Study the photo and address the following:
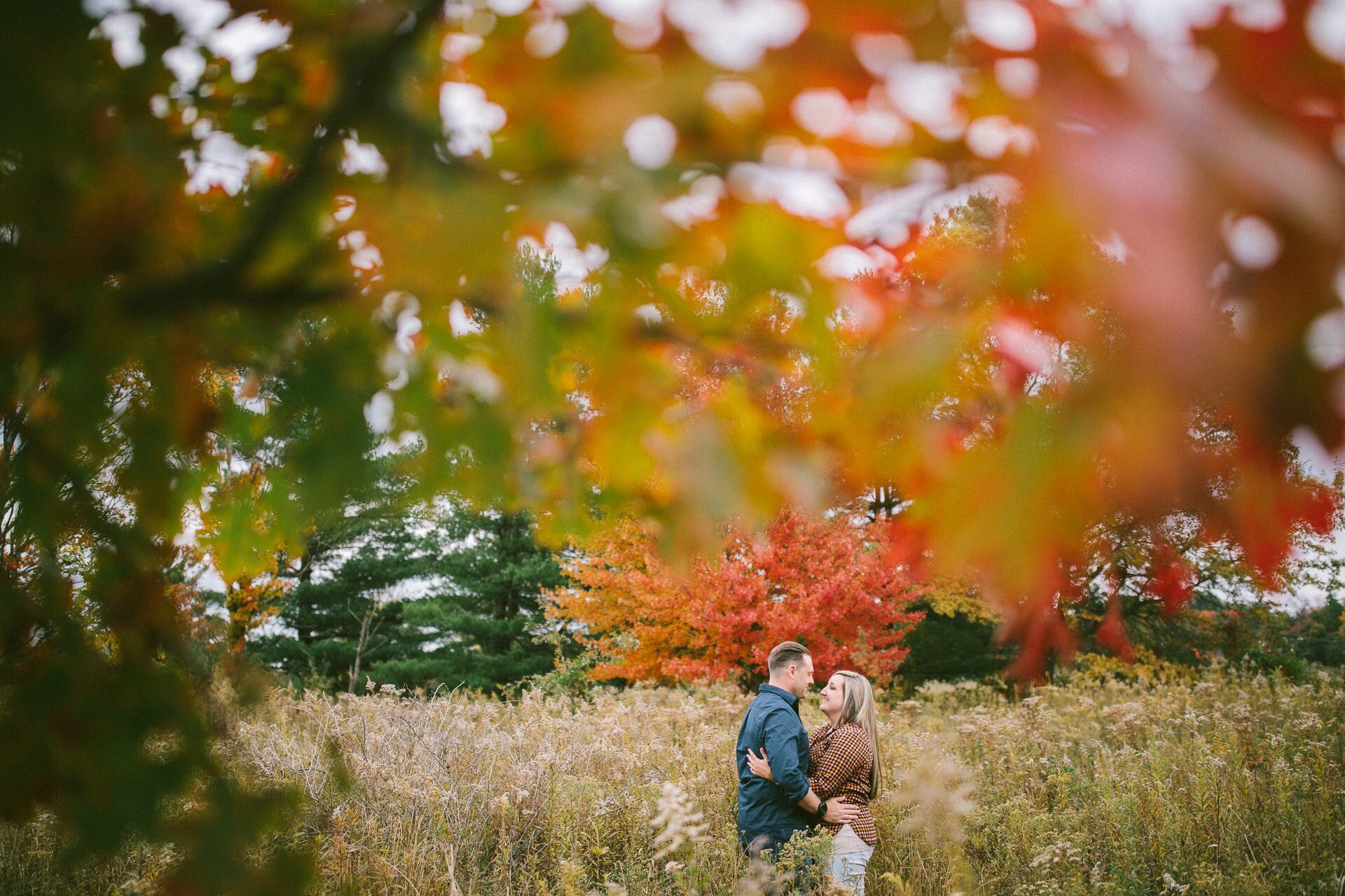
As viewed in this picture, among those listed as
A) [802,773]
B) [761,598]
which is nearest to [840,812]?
[802,773]

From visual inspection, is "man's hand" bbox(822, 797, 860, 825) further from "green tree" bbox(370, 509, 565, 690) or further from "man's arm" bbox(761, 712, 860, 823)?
"green tree" bbox(370, 509, 565, 690)

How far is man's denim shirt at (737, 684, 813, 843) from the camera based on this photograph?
10.7ft

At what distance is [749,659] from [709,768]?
354cm

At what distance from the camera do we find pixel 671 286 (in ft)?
3.18

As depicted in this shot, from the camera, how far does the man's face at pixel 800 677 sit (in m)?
3.67

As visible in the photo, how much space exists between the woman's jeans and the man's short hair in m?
0.86

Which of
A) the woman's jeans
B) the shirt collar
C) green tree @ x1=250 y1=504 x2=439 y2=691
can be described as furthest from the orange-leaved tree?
green tree @ x1=250 y1=504 x2=439 y2=691

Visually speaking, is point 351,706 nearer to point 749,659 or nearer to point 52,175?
point 749,659

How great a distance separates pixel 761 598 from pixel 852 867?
4.85 m

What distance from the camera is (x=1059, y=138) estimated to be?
47 centimetres

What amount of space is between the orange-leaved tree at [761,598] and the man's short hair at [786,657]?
12.4ft

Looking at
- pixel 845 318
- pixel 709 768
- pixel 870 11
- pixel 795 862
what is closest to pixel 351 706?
pixel 709 768

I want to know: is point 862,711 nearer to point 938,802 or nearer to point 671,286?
point 938,802

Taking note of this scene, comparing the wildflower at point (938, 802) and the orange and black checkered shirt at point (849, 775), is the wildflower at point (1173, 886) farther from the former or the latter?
the orange and black checkered shirt at point (849, 775)
